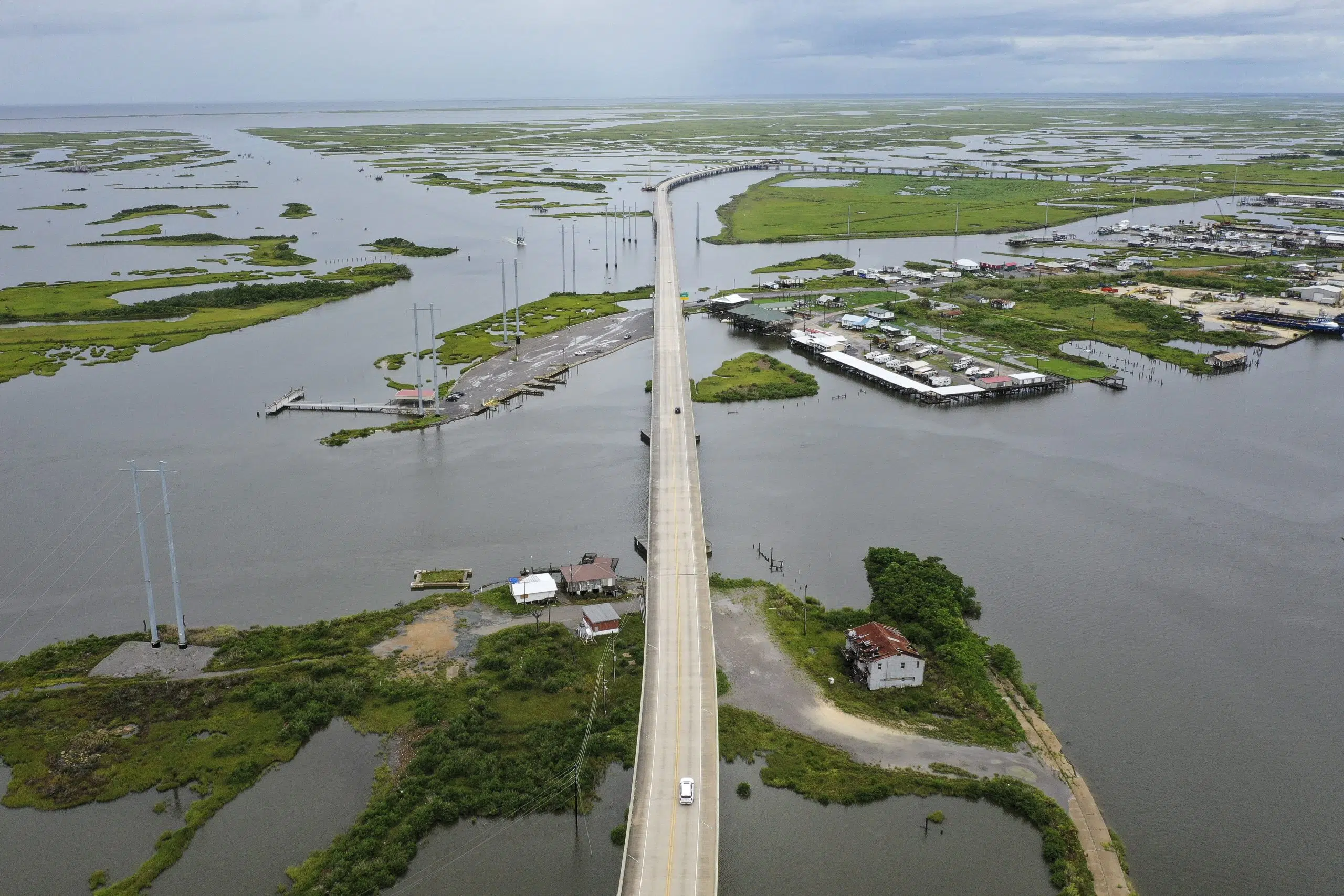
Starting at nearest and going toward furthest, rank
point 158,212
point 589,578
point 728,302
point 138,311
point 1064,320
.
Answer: point 589,578
point 1064,320
point 138,311
point 728,302
point 158,212

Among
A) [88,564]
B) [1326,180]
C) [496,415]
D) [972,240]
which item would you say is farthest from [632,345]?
[1326,180]

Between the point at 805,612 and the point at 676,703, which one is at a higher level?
the point at 676,703

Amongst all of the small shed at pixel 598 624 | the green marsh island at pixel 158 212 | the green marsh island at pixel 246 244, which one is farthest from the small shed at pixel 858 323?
the green marsh island at pixel 158 212

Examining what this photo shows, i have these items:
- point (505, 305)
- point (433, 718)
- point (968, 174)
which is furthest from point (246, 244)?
point (968, 174)

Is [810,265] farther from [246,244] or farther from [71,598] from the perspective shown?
[71,598]

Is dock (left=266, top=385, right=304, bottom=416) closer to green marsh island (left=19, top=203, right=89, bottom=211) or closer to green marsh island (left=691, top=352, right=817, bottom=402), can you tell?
green marsh island (left=691, top=352, right=817, bottom=402)

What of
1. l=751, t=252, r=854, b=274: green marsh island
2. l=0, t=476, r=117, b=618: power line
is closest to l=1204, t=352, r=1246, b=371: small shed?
l=751, t=252, r=854, b=274: green marsh island

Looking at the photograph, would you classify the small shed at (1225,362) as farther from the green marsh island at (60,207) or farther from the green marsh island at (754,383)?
the green marsh island at (60,207)
